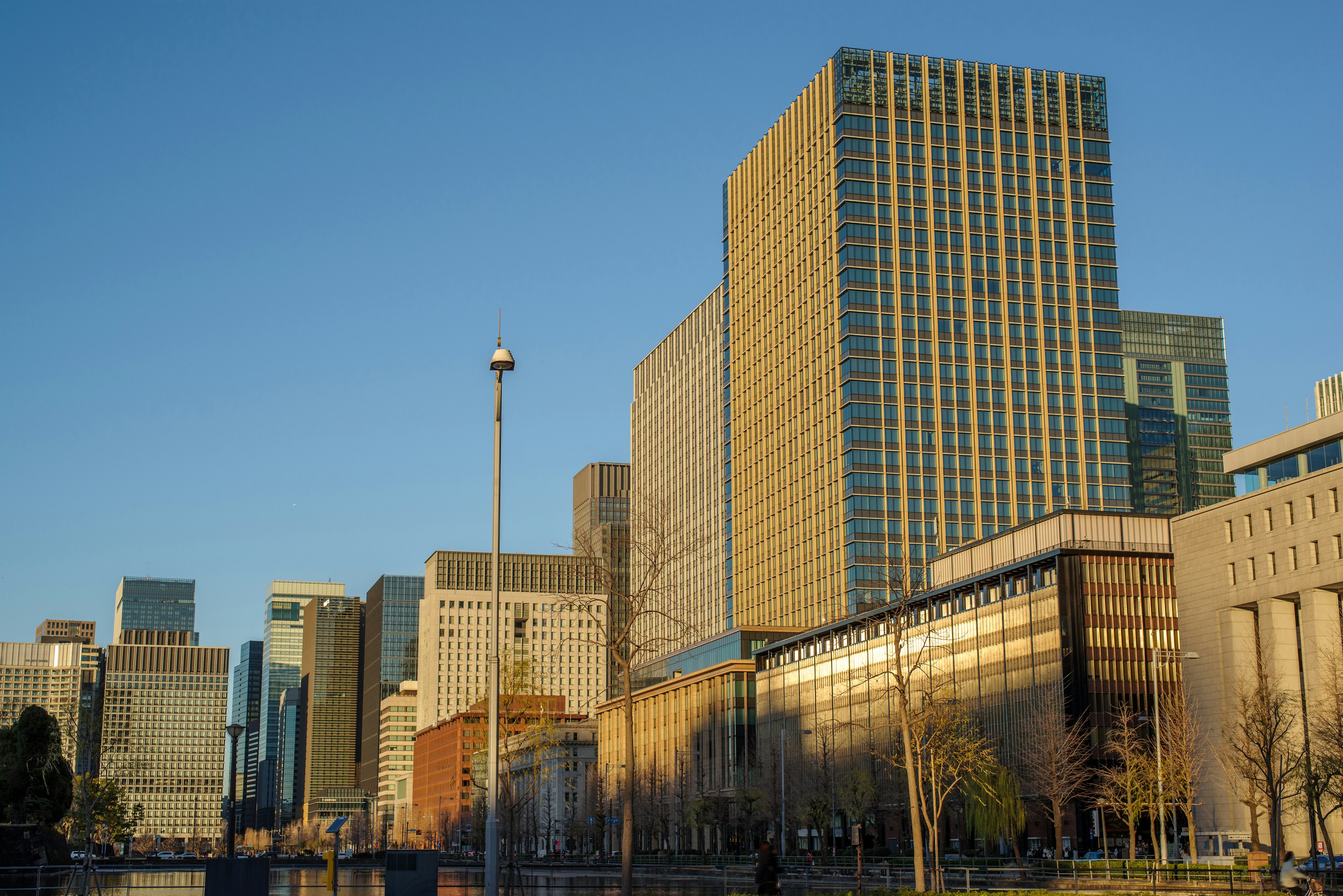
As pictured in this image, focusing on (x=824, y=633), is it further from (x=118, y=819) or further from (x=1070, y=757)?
(x=118, y=819)

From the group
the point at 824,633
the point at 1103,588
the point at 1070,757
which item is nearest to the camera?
the point at 1070,757

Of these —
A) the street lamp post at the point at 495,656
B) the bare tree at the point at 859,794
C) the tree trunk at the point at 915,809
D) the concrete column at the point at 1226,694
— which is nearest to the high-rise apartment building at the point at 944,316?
the bare tree at the point at 859,794

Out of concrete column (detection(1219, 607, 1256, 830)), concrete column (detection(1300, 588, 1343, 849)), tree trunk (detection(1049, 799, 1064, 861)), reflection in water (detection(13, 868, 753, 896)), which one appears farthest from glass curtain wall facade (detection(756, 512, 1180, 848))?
reflection in water (detection(13, 868, 753, 896))

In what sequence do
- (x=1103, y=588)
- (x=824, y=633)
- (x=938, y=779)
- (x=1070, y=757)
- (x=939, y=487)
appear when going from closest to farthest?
1. (x=938, y=779)
2. (x=1070, y=757)
3. (x=1103, y=588)
4. (x=824, y=633)
5. (x=939, y=487)

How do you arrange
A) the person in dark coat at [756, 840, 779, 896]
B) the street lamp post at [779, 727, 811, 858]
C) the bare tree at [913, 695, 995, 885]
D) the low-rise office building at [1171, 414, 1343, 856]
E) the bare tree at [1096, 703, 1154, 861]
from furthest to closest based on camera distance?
the street lamp post at [779, 727, 811, 858]
the low-rise office building at [1171, 414, 1343, 856]
the bare tree at [1096, 703, 1154, 861]
the bare tree at [913, 695, 995, 885]
the person in dark coat at [756, 840, 779, 896]

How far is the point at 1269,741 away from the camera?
5947cm

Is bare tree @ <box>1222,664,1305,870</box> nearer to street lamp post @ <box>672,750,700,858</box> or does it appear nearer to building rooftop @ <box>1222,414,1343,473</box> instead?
building rooftop @ <box>1222,414,1343,473</box>

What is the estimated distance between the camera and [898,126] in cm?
15862

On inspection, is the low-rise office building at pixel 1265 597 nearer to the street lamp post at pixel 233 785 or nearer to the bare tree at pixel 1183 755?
the bare tree at pixel 1183 755

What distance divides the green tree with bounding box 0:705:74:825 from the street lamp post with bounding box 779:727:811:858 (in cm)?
4872

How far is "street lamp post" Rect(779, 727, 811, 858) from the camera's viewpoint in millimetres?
109062

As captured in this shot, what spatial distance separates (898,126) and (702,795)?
3063 inches

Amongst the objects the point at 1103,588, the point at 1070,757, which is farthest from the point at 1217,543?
the point at 1070,757

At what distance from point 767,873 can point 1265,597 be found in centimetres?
6890
